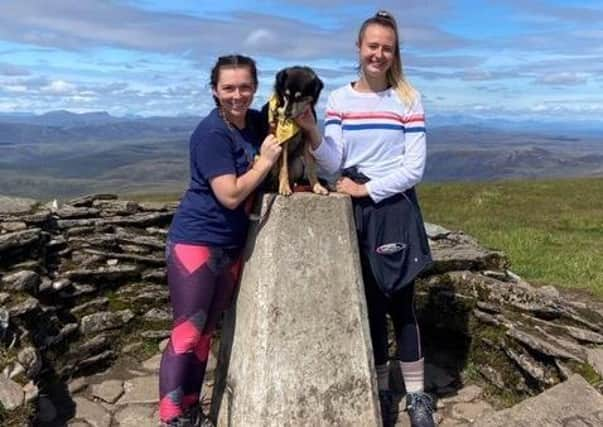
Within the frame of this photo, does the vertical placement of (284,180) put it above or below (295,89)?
below

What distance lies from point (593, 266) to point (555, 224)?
24.7ft

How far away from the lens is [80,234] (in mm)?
8023

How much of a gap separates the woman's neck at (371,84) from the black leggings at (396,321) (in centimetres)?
143

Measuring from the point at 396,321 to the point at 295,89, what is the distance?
7.07 feet

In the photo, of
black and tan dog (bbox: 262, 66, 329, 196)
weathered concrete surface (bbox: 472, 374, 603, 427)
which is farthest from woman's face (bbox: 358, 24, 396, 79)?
weathered concrete surface (bbox: 472, 374, 603, 427)

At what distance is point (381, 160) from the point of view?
203 inches

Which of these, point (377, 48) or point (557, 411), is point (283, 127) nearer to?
point (377, 48)

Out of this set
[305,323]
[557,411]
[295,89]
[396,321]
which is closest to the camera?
[295,89]

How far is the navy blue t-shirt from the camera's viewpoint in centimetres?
471

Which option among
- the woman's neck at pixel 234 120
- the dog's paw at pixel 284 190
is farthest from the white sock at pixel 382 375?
the woman's neck at pixel 234 120

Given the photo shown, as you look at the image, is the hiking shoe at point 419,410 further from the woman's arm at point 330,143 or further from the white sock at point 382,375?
the woman's arm at point 330,143

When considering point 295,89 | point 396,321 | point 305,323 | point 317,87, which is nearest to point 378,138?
point 317,87

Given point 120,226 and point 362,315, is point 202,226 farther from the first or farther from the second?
point 120,226

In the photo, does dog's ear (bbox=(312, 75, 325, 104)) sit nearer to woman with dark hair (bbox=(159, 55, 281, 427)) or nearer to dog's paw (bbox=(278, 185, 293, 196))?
woman with dark hair (bbox=(159, 55, 281, 427))
